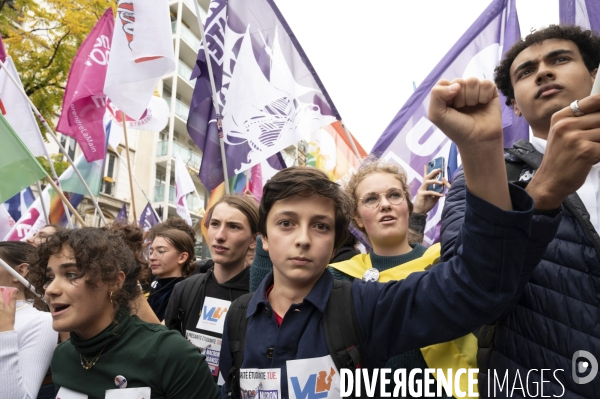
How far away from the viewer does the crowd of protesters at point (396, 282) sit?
111 centimetres

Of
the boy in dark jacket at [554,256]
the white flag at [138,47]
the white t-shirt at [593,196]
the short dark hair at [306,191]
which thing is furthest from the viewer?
the white flag at [138,47]

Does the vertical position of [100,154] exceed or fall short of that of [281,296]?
it exceeds it

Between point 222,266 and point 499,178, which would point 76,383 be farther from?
point 499,178

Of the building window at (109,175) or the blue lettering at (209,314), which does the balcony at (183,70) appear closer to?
the building window at (109,175)

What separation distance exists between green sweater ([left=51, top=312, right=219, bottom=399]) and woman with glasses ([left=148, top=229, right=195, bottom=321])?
72.9 inches

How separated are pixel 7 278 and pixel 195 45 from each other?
26957 mm

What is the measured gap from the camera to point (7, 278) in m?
2.90

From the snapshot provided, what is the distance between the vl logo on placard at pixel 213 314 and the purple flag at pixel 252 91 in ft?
5.65

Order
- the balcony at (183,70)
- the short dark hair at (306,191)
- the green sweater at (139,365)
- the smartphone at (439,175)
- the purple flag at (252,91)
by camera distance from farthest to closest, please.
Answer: the balcony at (183,70)
the purple flag at (252,91)
the smartphone at (439,175)
the green sweater at (139,365)
the short dark hair at (306,191)

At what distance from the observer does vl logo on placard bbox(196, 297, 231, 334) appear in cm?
282

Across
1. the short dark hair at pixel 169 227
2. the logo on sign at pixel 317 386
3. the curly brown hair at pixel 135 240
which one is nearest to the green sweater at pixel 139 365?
the curly brown hair at pixel 135 240

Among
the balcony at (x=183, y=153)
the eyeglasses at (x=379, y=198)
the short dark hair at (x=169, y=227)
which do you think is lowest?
the eyeglasses at (x=379, y=198)

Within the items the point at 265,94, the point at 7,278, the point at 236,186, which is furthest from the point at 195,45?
the point at 7,278

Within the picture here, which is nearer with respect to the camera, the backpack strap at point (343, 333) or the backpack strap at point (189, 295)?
the backpack strap at point (343, 333)
